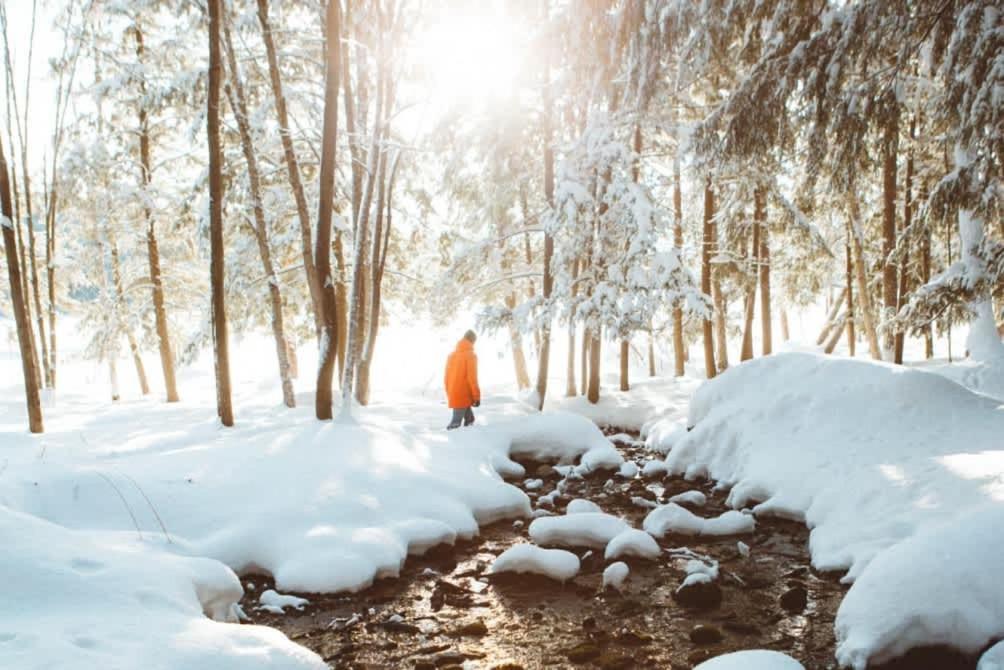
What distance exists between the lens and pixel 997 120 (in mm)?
4934

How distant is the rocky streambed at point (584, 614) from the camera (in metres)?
4.05

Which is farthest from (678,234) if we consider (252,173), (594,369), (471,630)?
(471,630)

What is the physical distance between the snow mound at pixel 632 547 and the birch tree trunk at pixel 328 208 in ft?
15.8

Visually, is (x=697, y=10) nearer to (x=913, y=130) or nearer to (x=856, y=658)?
(x=856, y=658)

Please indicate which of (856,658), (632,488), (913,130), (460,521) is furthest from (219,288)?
(913,130)

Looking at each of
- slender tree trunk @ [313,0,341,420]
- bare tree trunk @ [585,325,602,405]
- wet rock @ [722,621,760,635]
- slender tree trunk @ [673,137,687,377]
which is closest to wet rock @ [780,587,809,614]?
wet rock @ [722,621,760,635]

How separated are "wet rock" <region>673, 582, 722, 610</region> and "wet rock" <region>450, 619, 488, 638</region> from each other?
1555 millimetres

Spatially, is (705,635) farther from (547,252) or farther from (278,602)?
(547,252)

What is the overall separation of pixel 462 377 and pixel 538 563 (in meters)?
5.09

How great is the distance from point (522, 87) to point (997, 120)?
821cm

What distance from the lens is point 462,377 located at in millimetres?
10148

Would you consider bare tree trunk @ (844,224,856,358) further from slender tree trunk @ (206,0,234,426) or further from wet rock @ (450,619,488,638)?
wet rock @ (450,619,488,638)

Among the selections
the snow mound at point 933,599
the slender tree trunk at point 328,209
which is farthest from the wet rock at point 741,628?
the slender tree trunk at point 328,209

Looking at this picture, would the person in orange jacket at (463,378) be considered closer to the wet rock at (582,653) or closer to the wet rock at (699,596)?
the wet rock at (699,596)
